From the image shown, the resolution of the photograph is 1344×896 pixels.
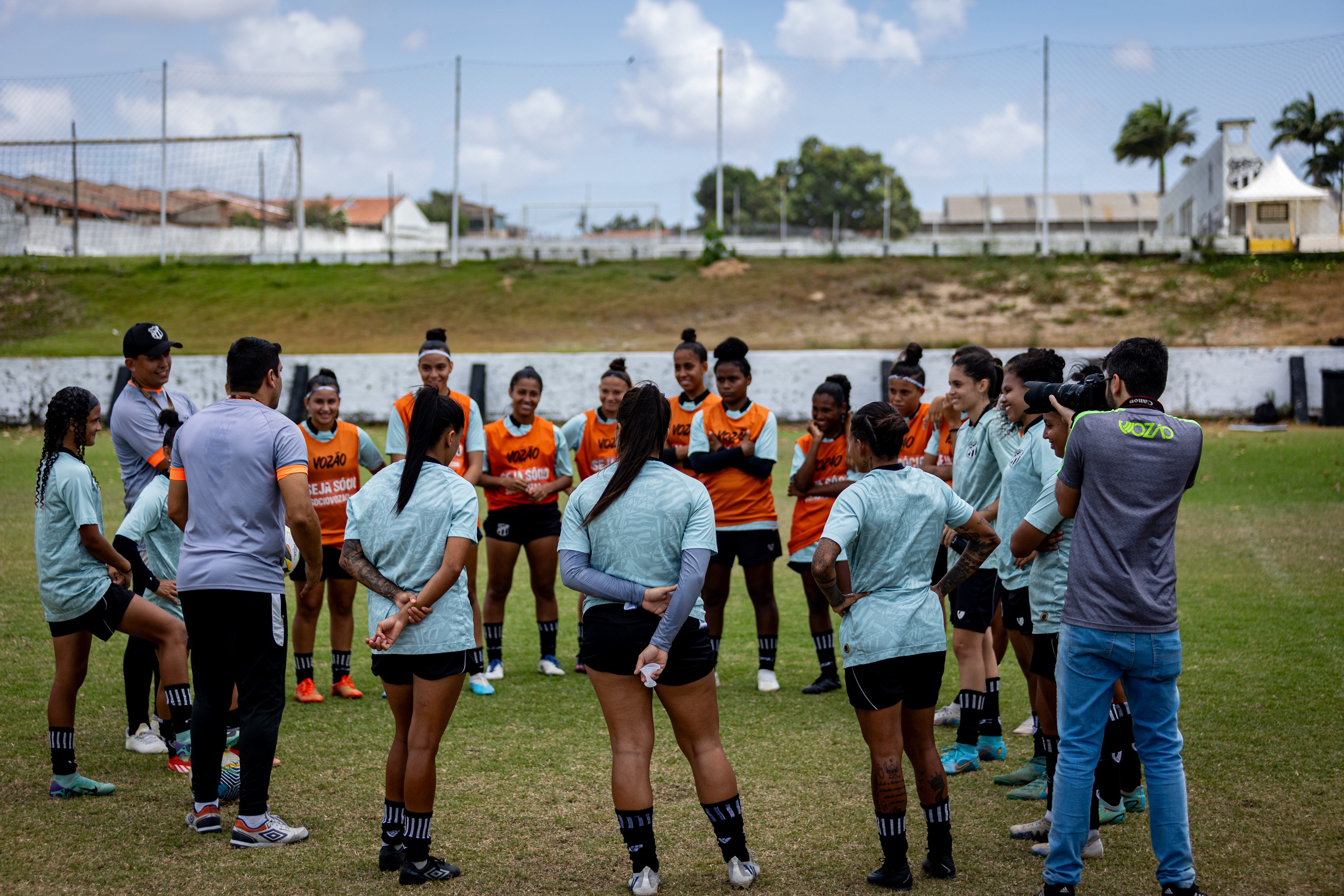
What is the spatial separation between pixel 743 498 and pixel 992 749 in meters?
2.14

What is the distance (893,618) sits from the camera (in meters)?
3.81

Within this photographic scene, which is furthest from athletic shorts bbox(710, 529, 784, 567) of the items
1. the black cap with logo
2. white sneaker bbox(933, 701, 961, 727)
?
the black cap with logo

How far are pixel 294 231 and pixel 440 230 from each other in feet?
71.3

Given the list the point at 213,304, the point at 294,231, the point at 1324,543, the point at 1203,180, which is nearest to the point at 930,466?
the point at 1324,543

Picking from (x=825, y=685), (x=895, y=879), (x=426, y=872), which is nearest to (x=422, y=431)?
(x=426, y=872)

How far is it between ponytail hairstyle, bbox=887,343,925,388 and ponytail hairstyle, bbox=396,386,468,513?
3.01m

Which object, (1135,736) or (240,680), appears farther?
(240,680)

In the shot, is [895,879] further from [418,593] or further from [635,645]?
[418,593]

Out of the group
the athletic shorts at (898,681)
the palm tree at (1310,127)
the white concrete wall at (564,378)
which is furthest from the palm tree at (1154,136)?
the athletic shorts at (898,681)

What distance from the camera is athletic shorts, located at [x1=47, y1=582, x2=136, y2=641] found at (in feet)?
16.0

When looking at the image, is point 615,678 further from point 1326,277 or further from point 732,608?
point 1326,277

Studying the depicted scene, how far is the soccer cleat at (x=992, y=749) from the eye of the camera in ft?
17.8

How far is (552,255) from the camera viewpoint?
39.0 metres

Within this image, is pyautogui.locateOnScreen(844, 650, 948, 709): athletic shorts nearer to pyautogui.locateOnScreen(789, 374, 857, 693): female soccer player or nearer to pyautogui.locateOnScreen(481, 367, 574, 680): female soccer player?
pyautogui.locateOnScreen(789, 374, 857, 693): female soccer player
